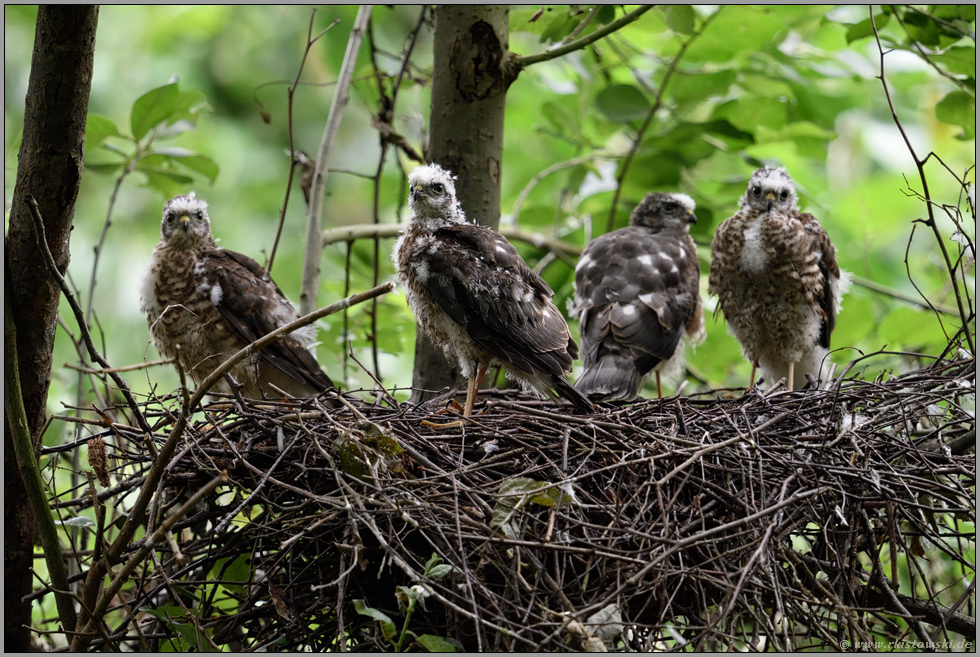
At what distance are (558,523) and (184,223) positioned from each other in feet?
8.26

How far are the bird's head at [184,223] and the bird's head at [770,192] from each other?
267cm

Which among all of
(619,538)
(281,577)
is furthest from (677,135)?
(281,577)

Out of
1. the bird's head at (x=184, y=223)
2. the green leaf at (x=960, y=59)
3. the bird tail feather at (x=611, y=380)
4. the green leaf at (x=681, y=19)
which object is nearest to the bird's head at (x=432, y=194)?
the bird tail feather at (x=611, y=380)

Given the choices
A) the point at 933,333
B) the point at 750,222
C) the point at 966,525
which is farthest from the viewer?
the point at 750,222

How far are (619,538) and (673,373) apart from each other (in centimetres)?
224

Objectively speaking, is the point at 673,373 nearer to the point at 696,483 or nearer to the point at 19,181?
the point at 696,483

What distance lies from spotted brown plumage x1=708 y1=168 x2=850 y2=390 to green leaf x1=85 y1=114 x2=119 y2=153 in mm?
2829

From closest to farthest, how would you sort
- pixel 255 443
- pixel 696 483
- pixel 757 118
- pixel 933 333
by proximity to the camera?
pixel 696 483
pixel 255 443
pixel 933 333
pixel 757 118

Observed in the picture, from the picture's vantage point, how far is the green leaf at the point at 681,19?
151 inches

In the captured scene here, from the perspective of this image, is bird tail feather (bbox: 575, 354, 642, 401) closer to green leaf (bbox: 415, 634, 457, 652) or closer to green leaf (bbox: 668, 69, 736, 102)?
green leaf (bbox: 668, 69, 736, 102)

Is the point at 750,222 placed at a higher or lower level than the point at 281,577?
higher

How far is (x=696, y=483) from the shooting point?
2.43 meters

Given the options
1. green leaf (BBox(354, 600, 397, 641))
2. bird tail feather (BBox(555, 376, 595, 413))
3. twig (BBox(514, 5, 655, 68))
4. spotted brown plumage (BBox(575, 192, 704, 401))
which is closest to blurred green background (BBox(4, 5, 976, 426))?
spotted brown plumage (BBox(575, 192, 704, 401))

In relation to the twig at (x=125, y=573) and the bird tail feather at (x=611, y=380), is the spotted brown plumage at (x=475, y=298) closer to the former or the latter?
the bird tail feather at (x=611, y=380)
